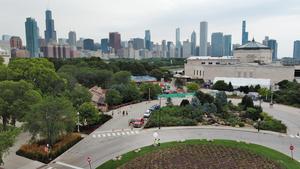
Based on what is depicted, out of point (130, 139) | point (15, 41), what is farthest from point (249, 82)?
point (15, 41)

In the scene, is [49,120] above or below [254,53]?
below

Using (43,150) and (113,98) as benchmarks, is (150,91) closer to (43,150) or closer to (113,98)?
(113,98)

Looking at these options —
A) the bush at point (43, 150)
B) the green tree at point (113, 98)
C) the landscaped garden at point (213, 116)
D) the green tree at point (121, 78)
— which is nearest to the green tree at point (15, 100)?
the bush at point (43, 150)

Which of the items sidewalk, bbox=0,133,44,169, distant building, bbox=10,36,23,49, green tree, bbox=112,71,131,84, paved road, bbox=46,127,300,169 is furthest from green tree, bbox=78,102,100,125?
distant building, bbox=10,36,23,49

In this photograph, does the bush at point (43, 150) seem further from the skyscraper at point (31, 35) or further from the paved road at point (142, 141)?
the skyscraper at point (31, 35)

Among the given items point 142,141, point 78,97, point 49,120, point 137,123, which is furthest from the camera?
point 78,97

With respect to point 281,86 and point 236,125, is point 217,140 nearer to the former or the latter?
point 236,125

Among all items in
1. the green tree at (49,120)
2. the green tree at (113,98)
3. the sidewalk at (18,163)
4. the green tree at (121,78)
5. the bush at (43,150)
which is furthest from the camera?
the green tree at (121,78)
